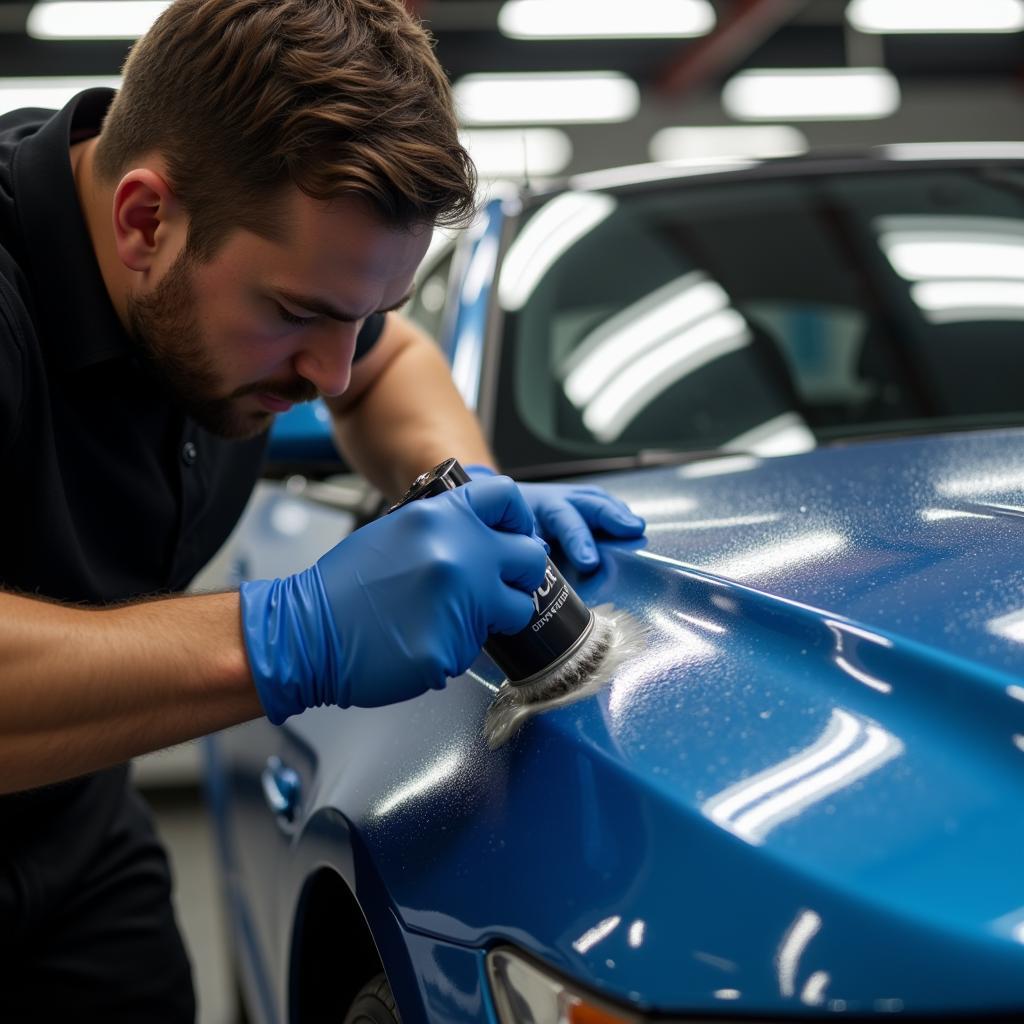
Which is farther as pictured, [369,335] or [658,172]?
[658,172]

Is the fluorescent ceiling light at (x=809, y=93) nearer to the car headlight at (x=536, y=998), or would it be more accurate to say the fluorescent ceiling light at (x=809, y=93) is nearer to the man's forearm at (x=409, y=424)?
the man's forearm at (x=409, y=424)

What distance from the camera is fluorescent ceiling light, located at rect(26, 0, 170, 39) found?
803 cm

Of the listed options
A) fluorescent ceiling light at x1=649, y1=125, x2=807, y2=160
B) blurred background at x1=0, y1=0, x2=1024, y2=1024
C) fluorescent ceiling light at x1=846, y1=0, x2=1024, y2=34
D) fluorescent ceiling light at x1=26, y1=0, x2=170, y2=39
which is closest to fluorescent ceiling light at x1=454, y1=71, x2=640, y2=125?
blurred background at x1=0, y1=0, x2=1024, y2=1024

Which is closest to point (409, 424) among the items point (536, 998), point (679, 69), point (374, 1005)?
point (374, 1005)

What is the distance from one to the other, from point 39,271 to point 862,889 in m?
1.02

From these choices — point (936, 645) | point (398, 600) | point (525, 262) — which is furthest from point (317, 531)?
point (936, 645)

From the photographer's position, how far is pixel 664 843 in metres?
0.73

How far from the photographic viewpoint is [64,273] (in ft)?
4.29

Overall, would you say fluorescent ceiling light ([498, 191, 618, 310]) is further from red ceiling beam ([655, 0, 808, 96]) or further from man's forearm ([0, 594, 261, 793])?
red ceiling beam ([655, 0, 808, 96])

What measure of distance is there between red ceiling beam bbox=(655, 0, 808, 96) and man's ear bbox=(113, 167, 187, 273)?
856 cm

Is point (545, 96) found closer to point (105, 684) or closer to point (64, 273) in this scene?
point (64, 273)

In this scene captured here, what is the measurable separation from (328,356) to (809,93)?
11.2 metres

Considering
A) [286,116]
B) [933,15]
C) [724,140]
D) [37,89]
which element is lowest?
[724,140]

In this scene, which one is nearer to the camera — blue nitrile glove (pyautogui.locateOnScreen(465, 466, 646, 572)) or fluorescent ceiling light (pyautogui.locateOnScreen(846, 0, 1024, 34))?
blue nitrile glove (pyautogui.locateOnScreen(465, 466, 646, 572))
